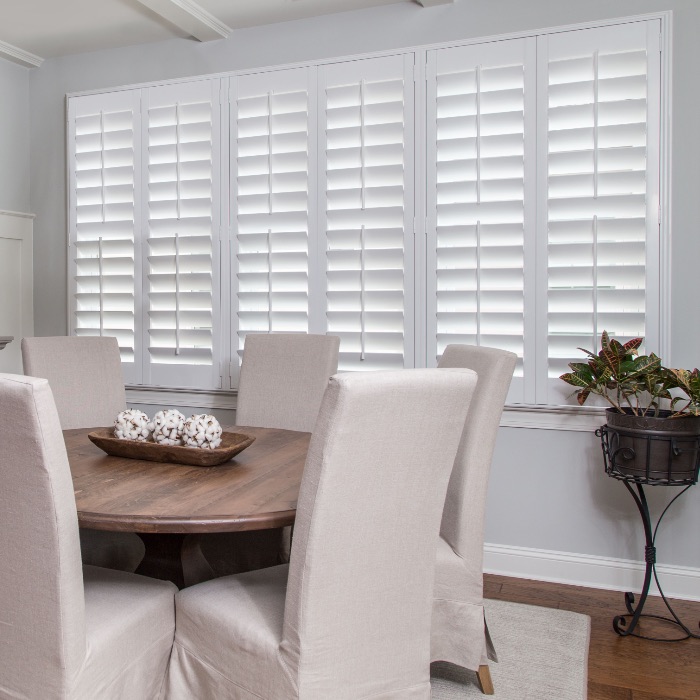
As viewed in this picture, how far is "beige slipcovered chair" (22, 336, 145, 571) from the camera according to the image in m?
2.86

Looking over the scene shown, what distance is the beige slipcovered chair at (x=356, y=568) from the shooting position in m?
1.34

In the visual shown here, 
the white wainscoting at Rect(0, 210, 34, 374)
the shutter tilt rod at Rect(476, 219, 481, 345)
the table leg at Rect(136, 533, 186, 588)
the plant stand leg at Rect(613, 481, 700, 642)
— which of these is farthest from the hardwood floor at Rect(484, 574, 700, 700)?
the white wainscoting at Rect(0, 210, 34, 374)

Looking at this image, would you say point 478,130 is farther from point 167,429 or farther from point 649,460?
point 167,429

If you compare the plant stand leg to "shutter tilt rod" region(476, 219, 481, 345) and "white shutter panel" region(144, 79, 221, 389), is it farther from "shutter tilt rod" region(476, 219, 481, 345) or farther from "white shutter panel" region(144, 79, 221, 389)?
"white shutter panel" region(144, 79, 221, 389)

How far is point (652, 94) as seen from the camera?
275cm

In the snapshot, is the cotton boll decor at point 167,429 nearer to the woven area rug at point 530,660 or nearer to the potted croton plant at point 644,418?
the woven area rug at point 530,660

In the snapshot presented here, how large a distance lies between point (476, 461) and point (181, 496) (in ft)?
2.74

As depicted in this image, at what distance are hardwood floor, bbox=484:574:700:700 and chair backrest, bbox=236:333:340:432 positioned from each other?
43.1 inches

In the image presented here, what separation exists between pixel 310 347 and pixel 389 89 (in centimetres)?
124

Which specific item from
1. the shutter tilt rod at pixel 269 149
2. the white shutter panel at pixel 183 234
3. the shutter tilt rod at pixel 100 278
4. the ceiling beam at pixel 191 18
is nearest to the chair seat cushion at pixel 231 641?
the white shutter panel at pixel 183 234

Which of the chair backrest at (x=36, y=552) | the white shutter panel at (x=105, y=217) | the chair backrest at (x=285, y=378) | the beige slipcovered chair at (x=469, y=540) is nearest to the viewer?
the chair backrest at (x=36, y=552)

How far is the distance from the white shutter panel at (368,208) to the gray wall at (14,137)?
6.02 ft

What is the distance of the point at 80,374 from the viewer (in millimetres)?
2975

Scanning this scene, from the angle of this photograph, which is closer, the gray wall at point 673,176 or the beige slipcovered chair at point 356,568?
the beige slipcovered chair at point 356,568
